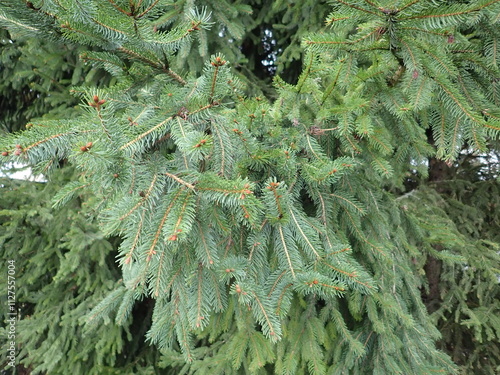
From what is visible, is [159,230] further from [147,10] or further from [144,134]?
[147,10]

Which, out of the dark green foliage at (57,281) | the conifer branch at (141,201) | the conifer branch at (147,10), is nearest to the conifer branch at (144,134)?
the conifer branch at (141,201)

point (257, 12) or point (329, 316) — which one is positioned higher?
point (257, 12)

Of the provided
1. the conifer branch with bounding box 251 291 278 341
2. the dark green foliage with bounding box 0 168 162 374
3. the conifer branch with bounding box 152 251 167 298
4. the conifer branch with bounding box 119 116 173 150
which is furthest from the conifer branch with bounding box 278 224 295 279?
the dark green foliage with bounding box 0 168 162 374

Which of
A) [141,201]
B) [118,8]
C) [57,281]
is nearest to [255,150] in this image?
[141,201]

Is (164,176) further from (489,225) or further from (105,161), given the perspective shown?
(489,225)

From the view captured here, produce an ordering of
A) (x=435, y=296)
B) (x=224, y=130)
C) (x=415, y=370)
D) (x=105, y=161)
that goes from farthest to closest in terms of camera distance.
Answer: (x=435, y=296)
(x=415, y=370)
(x=224, y=130)
(x=105, y=161)

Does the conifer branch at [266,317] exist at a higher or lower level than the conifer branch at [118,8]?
lower

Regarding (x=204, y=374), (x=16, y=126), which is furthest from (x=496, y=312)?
(x=16, y=126)

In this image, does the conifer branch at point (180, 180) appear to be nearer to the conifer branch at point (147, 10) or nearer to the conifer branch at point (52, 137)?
the conifer branch at point (52, 137)
